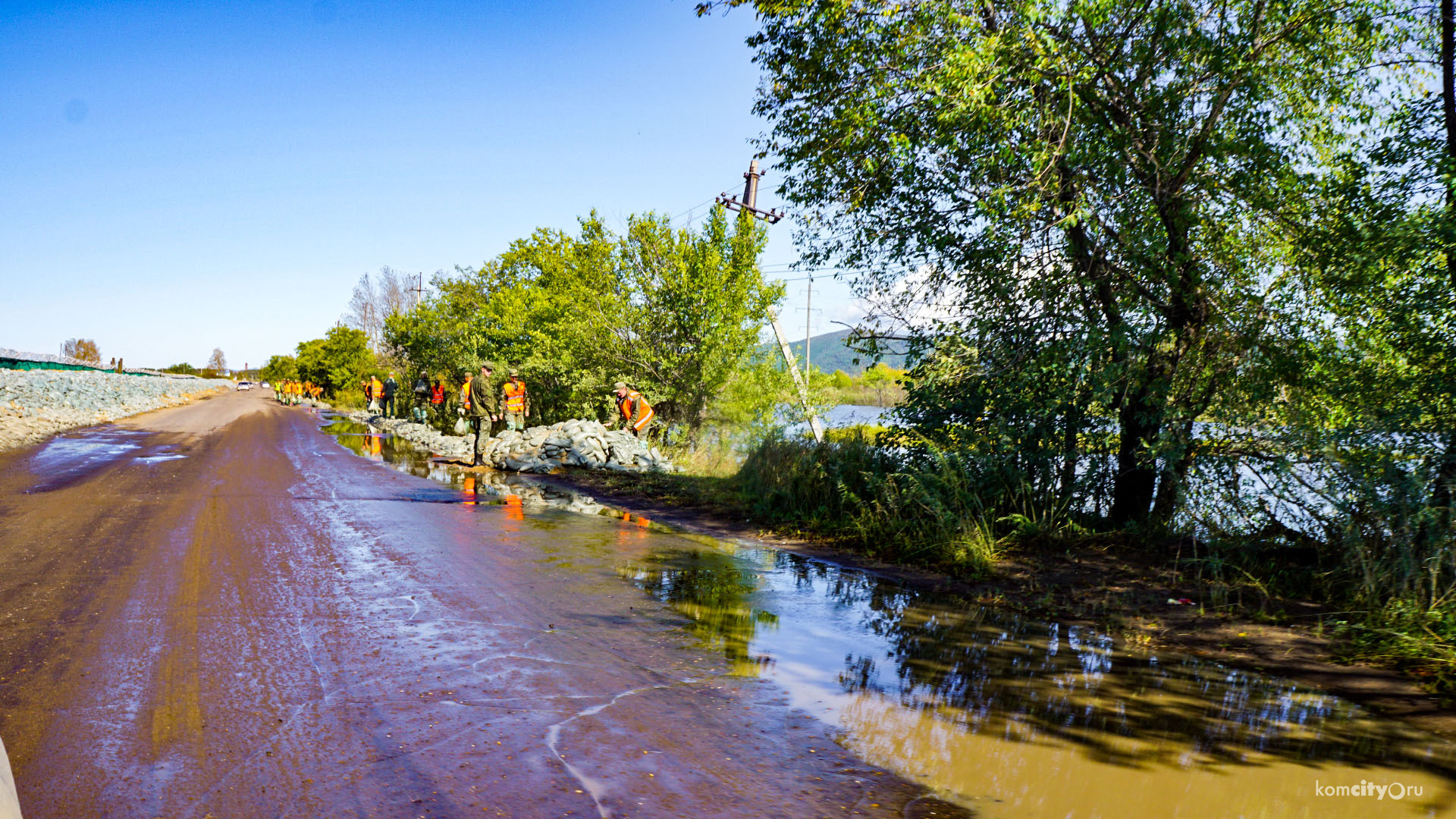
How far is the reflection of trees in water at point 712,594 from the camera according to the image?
5.64m

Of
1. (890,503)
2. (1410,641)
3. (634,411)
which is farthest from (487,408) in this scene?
(1410,641)

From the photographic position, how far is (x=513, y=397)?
68.7 feet

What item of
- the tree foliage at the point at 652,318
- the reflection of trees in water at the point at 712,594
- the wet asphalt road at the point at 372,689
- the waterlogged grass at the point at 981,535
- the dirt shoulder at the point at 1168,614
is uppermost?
the tree foliage at the point at 652,318

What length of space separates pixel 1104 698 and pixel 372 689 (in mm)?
4187

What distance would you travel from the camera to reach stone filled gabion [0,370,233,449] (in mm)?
21359

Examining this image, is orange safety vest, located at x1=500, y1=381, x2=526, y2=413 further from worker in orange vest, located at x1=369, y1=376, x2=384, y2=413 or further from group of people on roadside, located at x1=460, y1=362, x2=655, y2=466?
worker in orange vest, located at x1=369, y1=376, x2=384, y2=413

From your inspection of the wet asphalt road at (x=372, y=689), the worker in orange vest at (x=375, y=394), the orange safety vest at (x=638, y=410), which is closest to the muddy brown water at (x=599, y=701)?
the wet asphalt road at (x=372, y=689)

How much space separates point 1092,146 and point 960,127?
125 cm

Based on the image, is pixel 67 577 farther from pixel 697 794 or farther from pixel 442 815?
pixel 697 794

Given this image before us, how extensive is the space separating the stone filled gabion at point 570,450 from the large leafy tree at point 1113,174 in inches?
361

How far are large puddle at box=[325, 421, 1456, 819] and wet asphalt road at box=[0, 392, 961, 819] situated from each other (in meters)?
0.35

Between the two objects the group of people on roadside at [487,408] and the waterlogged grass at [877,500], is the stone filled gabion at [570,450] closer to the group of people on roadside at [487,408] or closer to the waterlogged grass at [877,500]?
the group of people on roadside at [487,408]

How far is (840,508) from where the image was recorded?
10.2m

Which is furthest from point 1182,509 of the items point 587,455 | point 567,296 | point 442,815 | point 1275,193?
point 567,296
